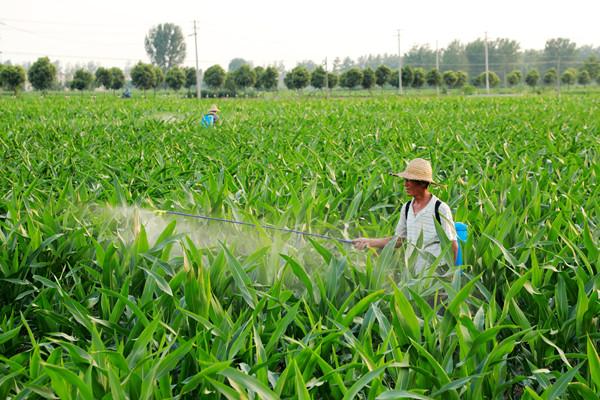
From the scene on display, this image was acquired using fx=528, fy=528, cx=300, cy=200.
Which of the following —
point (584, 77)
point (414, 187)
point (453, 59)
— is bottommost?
point (414, 187)

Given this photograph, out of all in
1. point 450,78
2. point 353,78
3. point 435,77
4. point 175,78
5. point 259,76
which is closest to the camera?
point 175,78

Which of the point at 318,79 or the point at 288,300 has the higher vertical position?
the point at 318,79

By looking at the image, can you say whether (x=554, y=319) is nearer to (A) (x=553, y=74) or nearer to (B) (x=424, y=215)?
(B) (x=424, y=215)

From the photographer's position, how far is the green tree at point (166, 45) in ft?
320

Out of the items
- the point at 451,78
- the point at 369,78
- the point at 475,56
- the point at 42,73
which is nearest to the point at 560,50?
the point at 475,56

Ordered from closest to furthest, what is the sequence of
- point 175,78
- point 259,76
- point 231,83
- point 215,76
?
point 175,78
point 215,76
point 259,76
point 231,83

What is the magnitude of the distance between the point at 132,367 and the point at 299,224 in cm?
172

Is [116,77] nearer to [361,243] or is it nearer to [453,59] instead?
[361,243]

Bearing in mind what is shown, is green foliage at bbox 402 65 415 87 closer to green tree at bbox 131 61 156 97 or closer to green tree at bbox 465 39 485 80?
green tree at bbox 131 61 156 97

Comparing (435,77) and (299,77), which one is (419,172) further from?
(435,77)

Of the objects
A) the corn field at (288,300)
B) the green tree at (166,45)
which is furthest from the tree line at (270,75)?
the corn field at (288,300)

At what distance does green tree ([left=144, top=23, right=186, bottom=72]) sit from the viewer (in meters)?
97.6

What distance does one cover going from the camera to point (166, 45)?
98.4 m

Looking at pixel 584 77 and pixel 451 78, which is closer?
pixel 451 78
